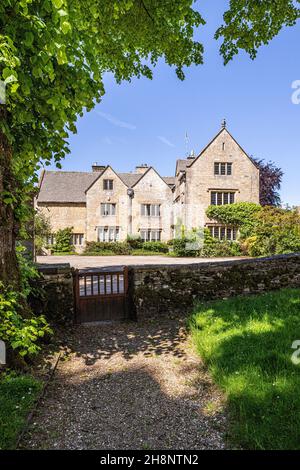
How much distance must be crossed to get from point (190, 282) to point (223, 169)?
86.6 ft

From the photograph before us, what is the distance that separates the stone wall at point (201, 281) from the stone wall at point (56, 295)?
1.87 m

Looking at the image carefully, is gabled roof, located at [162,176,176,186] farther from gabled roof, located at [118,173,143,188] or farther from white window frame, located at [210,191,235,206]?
white window frame, located at [210,191,235,206]

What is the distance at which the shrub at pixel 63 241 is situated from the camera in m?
35.9

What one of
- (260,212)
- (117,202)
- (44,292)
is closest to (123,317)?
(44,292)

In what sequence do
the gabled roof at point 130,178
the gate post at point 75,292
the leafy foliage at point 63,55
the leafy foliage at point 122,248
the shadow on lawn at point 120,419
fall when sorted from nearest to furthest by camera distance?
1. the shadow on lawn at point 120,419
2. the leafy foliage at point 63,55
3. the gate post at point 75,292
4. the leafy foliage at point 122,248
5. the gabled roof at point 130,178

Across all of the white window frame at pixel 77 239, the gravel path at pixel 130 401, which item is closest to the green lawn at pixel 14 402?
the gravel path at pixel 130 401

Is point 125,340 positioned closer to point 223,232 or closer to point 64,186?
point 223,232

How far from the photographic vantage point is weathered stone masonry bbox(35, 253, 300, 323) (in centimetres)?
864

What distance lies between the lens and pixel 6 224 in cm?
519

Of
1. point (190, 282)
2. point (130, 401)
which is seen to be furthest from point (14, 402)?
point (190, 282)

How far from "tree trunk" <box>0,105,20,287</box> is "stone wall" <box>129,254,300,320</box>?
4.06 metres

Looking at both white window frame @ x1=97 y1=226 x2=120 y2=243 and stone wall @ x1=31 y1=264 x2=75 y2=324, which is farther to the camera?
white window frame @ x1=97 y1=226 x2=120 y2=243

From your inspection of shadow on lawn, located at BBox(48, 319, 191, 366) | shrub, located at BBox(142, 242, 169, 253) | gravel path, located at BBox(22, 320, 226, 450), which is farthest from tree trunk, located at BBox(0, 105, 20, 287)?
shrub, located at BBox(142, 242, 169, 253)

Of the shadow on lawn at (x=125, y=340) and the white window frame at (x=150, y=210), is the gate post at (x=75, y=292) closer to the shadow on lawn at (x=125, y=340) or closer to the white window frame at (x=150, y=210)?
the shadow on lawn at (x=125, y=340)
